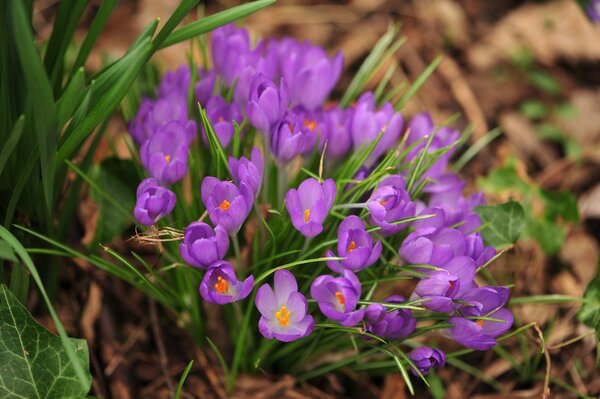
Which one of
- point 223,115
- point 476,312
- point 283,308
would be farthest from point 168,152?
point 476,312

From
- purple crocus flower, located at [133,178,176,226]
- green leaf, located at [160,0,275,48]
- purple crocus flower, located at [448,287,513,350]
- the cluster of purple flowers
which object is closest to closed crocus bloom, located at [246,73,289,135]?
the cluster of purple flowers

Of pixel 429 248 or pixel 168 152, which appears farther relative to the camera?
pixel 168 152

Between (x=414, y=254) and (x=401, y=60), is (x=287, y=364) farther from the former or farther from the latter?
(x=401, y=60)

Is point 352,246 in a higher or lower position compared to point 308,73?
lower

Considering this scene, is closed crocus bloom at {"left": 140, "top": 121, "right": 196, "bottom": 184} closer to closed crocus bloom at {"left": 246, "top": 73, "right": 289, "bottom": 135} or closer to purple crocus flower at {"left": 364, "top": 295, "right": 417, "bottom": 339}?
closed crocus bloom at {"left": 246, "top": 73, "right": 289, "bottom": 135}

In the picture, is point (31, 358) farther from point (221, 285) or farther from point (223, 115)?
point (223, 115)

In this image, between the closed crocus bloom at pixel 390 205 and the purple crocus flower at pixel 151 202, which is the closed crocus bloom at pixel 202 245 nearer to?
the purple crocus flower at pixel 151 202
